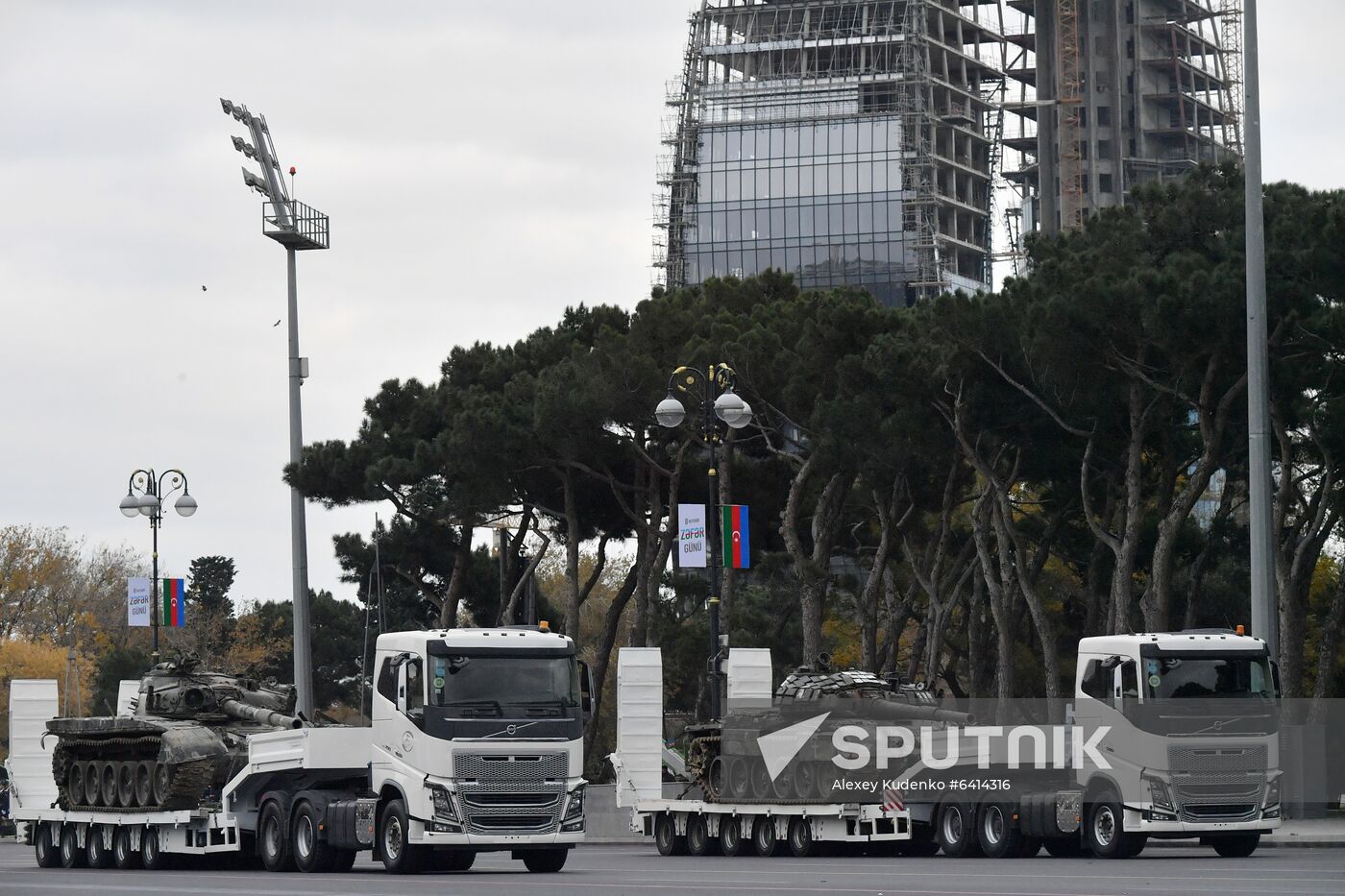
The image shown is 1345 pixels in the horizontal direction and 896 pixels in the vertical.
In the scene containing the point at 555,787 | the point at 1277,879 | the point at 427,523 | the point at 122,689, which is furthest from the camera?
the point at 427,523

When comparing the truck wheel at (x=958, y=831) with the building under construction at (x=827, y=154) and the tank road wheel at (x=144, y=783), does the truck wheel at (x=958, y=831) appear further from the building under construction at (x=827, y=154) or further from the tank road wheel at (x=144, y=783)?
the building under construction at (x=827, y=154)

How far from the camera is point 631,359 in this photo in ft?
167

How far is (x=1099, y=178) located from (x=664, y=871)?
147 metres

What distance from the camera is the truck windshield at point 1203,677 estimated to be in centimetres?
2583

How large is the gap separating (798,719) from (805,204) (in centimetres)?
12062

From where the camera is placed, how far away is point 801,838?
1162 inches

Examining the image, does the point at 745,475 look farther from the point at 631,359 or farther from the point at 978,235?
the point at 978,235

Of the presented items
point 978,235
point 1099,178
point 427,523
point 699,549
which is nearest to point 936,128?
point 978,235

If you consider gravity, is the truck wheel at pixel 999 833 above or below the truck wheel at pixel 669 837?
above

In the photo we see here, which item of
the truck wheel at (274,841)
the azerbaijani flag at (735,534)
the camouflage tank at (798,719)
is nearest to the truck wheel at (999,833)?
the camouflage tank at (798,719)

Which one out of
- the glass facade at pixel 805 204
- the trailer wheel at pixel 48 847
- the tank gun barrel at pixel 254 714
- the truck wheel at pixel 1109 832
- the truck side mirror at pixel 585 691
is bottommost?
the trailer wheel at pixel 48 847

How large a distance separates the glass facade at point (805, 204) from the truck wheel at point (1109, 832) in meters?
120

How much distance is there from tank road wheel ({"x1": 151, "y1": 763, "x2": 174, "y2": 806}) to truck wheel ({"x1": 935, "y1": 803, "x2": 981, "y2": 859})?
10.8 m

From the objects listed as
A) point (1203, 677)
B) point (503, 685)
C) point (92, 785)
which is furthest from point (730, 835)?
point (92, 785)
